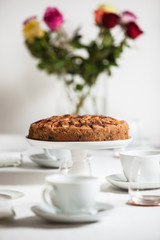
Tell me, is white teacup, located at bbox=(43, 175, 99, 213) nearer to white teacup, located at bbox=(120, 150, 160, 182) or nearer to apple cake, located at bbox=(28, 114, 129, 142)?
white teacup, located at bbox=(120, 150, 160, 182)

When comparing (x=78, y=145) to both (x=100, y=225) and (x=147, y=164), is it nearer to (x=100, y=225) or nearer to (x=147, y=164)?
(x=147, y=164)

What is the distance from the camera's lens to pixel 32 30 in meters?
2.42

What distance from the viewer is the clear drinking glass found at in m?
1.10

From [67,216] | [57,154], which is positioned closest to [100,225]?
[67,216]

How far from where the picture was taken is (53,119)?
148 centimetres

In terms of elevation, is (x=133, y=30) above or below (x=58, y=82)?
above

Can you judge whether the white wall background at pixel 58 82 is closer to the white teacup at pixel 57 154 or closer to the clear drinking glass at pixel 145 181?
the white teacup at pixel 57 154

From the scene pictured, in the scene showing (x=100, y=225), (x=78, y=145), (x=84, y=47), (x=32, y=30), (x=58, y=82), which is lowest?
(x=100, y=225)

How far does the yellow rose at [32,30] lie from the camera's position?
2403 millimetres

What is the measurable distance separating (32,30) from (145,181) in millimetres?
1451

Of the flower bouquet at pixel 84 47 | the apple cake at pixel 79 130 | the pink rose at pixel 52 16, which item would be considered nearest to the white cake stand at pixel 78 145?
the apple cake at pixel 79 130

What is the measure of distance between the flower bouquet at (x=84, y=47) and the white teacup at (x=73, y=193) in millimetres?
1499

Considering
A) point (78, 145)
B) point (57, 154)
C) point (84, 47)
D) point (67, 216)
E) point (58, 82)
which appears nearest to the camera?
point (67, 216)

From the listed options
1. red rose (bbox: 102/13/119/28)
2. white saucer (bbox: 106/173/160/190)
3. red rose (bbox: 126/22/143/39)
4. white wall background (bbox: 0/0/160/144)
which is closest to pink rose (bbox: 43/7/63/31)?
red rose (bbox: 102/13/119/28)
